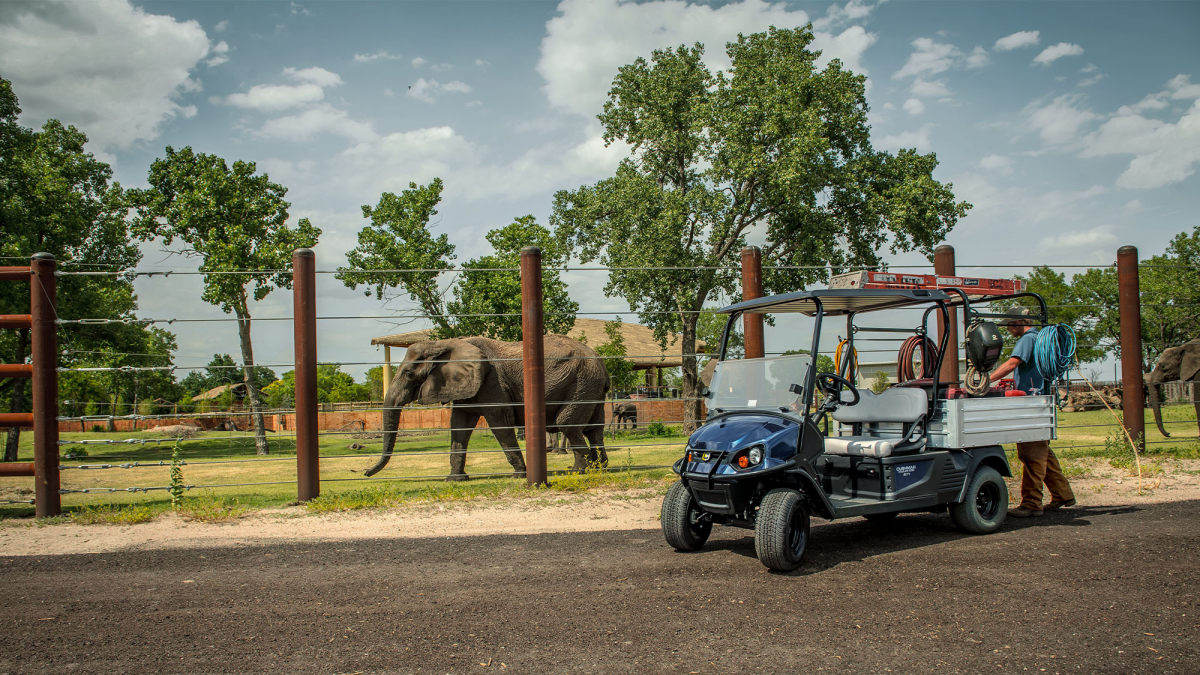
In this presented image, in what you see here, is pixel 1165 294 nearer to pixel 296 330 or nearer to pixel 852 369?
pixel 852 369

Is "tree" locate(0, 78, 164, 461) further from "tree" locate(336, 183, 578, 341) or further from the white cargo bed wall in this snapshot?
the white cargo bed wall

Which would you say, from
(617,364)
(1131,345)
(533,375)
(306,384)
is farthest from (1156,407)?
(617,364)

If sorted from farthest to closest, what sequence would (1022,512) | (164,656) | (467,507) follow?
(467,507), (1022,512), (164,656)

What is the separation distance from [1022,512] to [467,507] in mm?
5808

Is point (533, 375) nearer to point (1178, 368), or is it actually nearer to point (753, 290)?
point (753, 290)

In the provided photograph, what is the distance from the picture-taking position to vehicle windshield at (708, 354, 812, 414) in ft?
19.2

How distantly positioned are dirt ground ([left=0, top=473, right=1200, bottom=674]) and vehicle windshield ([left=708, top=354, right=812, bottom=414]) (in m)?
1.23

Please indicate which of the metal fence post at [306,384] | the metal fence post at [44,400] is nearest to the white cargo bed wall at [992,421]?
the metal fence post at [306,384]

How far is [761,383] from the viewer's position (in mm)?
6062

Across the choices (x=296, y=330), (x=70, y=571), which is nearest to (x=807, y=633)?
(x=70, y=571)

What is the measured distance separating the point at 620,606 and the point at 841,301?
12.1ft

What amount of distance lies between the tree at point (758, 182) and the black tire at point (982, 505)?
13.5 m

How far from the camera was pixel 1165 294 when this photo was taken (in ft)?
124

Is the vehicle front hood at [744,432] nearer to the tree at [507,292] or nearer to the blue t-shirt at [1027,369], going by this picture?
the blue t-shirt at [1027,369]
